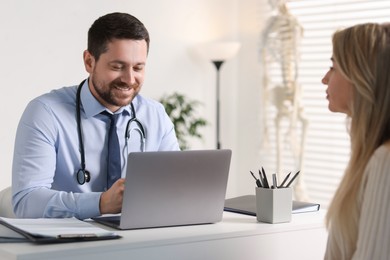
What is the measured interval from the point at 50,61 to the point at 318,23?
191cm

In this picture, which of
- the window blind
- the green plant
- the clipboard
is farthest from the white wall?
the clipboard

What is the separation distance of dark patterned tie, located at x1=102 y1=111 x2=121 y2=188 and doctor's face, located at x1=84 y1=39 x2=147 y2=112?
11 cm

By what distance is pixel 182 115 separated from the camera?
5.35m

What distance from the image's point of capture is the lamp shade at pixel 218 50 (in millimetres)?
5316

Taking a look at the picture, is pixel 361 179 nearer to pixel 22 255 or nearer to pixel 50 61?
pixel 22 255

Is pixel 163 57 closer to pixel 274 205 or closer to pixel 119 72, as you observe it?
pixel 119 72

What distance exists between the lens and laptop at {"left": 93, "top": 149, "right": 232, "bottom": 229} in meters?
2.13

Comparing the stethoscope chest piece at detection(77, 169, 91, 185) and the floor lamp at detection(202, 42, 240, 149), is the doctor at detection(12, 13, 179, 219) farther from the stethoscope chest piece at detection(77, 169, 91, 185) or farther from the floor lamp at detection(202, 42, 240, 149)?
the floor lamp at detection(202, 42, 240, 149)

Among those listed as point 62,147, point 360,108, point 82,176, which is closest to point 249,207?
point 82,176

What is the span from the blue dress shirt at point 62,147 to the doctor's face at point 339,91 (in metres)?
0.86

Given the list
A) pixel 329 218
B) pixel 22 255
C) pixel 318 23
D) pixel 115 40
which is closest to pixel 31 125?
pixel 115 40

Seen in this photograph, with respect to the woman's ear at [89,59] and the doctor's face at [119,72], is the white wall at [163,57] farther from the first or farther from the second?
the doctor's face at [119,72]

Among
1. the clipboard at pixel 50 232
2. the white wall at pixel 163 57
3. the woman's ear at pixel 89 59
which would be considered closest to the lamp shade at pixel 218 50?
the white wall at pixel 163 57

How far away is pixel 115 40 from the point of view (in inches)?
108
